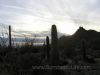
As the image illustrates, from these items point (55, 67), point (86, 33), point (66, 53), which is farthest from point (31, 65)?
point (86, 33)

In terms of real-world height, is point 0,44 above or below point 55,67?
above

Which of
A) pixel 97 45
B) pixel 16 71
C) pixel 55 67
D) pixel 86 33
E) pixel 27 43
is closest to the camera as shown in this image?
pixel 55 67

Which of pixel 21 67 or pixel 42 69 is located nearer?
pixel 42 69

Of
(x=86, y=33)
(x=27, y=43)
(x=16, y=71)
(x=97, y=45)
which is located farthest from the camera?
(x=86, y=33)

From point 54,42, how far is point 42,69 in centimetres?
187


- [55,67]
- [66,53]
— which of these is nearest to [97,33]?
[66,53]

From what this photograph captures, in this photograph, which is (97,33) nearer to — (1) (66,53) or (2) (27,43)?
(1) (66,53)

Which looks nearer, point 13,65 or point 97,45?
point 13,65

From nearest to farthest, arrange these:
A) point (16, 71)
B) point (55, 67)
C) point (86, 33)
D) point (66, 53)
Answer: point (55, 67) < point (16, 71) < point (66, 53) < point (86, 33)

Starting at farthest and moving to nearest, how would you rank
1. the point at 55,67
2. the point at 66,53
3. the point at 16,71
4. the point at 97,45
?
the point at 97,45
the point at 66,53
the point at 16,71
the point at 55,67

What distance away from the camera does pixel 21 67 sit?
13.9 m

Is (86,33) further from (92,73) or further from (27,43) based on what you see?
(92,73)

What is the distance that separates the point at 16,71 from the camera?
13859mm

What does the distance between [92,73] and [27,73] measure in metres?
3.99
